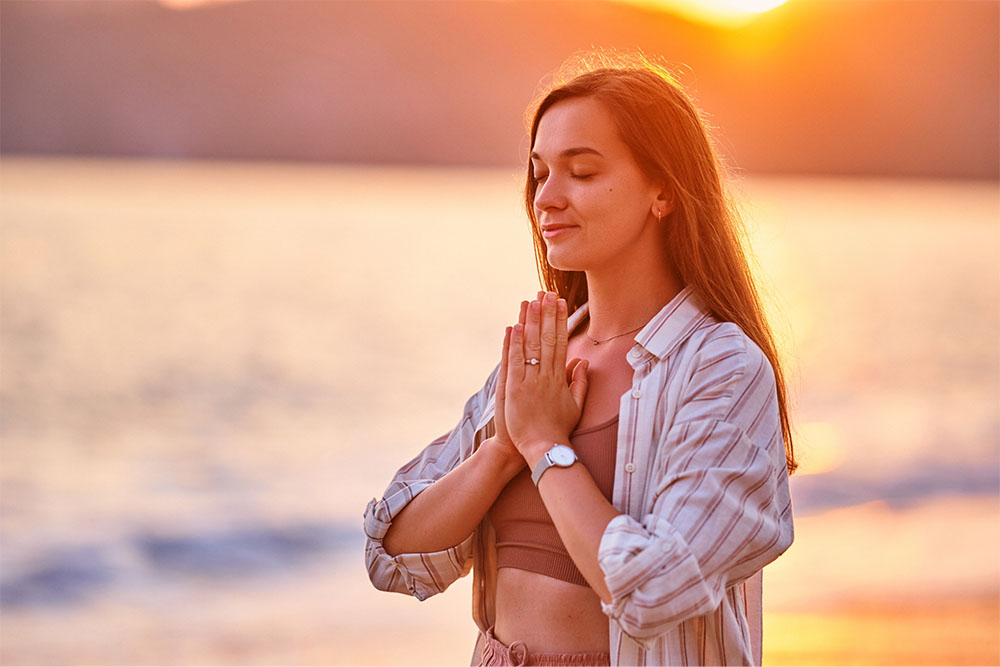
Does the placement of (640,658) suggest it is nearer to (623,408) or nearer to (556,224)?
(623,408)

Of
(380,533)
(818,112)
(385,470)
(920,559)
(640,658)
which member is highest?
(818,112)

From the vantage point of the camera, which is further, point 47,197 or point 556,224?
point 47,197

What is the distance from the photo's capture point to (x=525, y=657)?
6.83ft

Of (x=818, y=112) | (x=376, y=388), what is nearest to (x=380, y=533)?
(x=376, y=388)

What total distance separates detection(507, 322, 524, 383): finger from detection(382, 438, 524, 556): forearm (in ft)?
0.45

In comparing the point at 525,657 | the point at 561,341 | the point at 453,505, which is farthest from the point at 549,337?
the point at 525,657

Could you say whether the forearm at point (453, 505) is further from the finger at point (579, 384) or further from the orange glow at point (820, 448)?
the orange glow at point (820, 448)

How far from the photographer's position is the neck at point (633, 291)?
2.20 m

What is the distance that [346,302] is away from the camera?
15594 mm

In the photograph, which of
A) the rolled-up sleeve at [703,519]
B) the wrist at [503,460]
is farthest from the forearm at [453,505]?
the rolled-up sleeve at [703,519]

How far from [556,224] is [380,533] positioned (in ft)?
2.24

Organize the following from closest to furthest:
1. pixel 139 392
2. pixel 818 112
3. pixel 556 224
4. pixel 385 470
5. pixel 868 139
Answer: pixel 556 224
pixel 385 470
pixel 139 392
pixel 818 112
pixel 868 139

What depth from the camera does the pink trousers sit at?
2.03 m

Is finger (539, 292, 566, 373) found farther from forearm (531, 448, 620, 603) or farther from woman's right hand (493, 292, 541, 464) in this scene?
forearm (531, 448, 620, 603)
